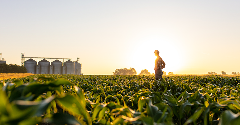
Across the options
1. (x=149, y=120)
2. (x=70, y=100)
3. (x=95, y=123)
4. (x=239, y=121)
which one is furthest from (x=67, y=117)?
(x=239, y=121)

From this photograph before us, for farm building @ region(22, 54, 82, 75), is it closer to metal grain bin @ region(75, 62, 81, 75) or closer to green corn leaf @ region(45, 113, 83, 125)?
metal grain bin @ region(75, 62, 81, 75)

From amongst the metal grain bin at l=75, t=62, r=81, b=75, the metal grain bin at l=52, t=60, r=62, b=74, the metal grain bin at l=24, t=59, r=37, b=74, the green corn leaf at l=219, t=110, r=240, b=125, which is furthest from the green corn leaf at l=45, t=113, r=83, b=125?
the metal grain bin at l=24, t=59, r=37, b=74

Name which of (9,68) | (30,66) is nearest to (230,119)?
(9,68)

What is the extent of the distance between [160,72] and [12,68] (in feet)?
191

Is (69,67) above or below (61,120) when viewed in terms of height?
above

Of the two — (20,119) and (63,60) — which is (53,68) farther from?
(20,119)

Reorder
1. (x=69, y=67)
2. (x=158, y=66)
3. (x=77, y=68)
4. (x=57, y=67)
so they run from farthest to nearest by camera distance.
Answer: (x=77, y=68)
(x=69, y=67)
(x=57, y=67)
(x=158, y=66)

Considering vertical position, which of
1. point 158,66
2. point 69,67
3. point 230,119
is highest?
point 69,67

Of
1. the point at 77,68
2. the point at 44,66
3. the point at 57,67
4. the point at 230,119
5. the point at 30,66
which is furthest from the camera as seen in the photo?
the point at 77,68

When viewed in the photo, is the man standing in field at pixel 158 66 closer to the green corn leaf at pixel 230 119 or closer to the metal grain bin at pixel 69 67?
the green corn leaf at pixel 230 119

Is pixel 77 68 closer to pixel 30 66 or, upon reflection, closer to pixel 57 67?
pixel 57 67

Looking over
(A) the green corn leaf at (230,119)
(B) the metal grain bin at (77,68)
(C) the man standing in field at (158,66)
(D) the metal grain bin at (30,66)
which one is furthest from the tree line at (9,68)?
(A) the green corn leaf at (230,119)

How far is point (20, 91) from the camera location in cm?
103

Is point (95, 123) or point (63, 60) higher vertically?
point (63, 60)
